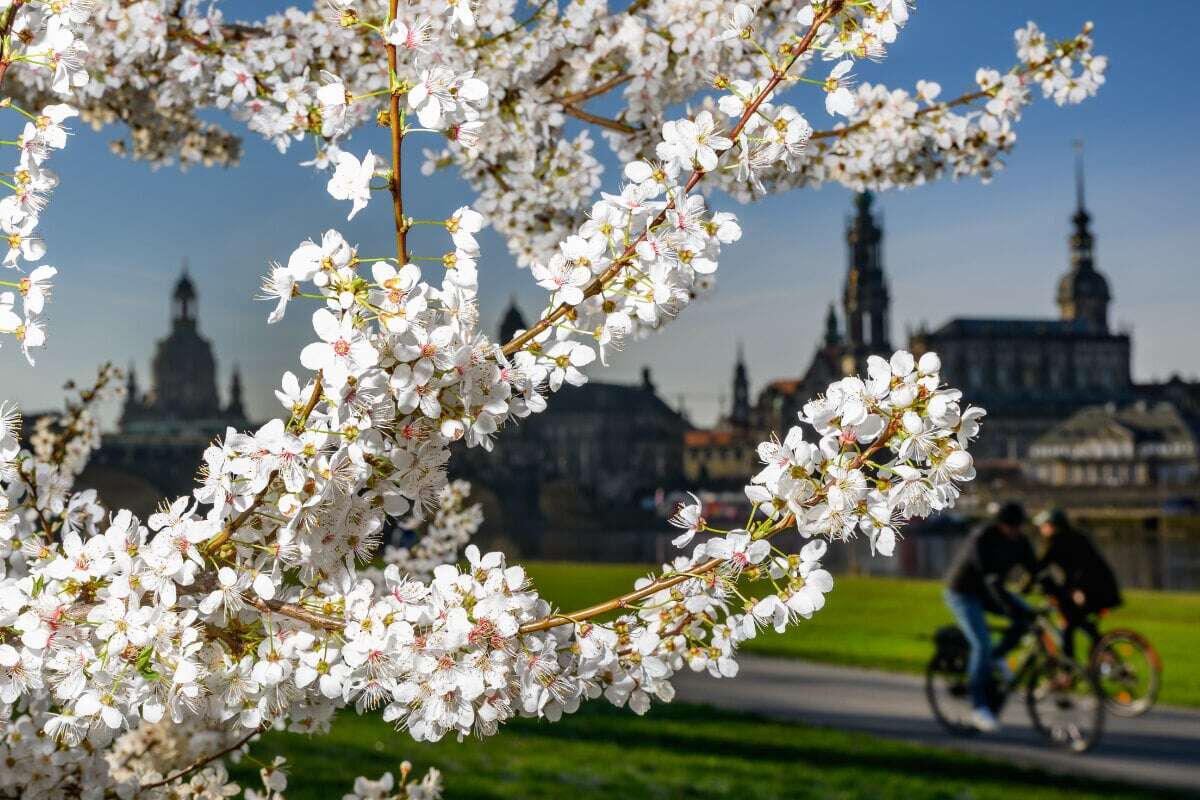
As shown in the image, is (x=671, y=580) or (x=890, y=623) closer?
(x=671, y=580)

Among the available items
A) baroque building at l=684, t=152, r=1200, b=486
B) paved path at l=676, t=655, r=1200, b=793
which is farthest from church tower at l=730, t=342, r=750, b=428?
paved path at l=676, t=655, r=1200, b=793

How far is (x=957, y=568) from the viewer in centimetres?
1127

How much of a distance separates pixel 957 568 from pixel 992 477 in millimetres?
99470

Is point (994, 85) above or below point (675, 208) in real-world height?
above

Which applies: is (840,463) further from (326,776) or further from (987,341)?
(987,341)

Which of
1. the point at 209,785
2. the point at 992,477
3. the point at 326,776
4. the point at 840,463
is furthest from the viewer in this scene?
the point at 992,477

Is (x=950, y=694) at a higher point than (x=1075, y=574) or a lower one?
lower

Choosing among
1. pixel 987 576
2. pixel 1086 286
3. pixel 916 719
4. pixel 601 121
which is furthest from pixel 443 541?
pixel 1086 286

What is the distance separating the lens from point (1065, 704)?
11695mm

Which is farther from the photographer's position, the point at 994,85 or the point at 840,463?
the point at 994,85

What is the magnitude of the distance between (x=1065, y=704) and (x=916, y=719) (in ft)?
7.97

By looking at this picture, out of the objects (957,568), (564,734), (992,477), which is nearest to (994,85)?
(957,568)

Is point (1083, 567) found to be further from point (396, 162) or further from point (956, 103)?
point (396, 162)

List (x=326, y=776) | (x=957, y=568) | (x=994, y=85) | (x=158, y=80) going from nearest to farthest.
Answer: (x=994, y=85) → (x=158, y=80) → (x=326, y=776) → (x=957, y=568)
